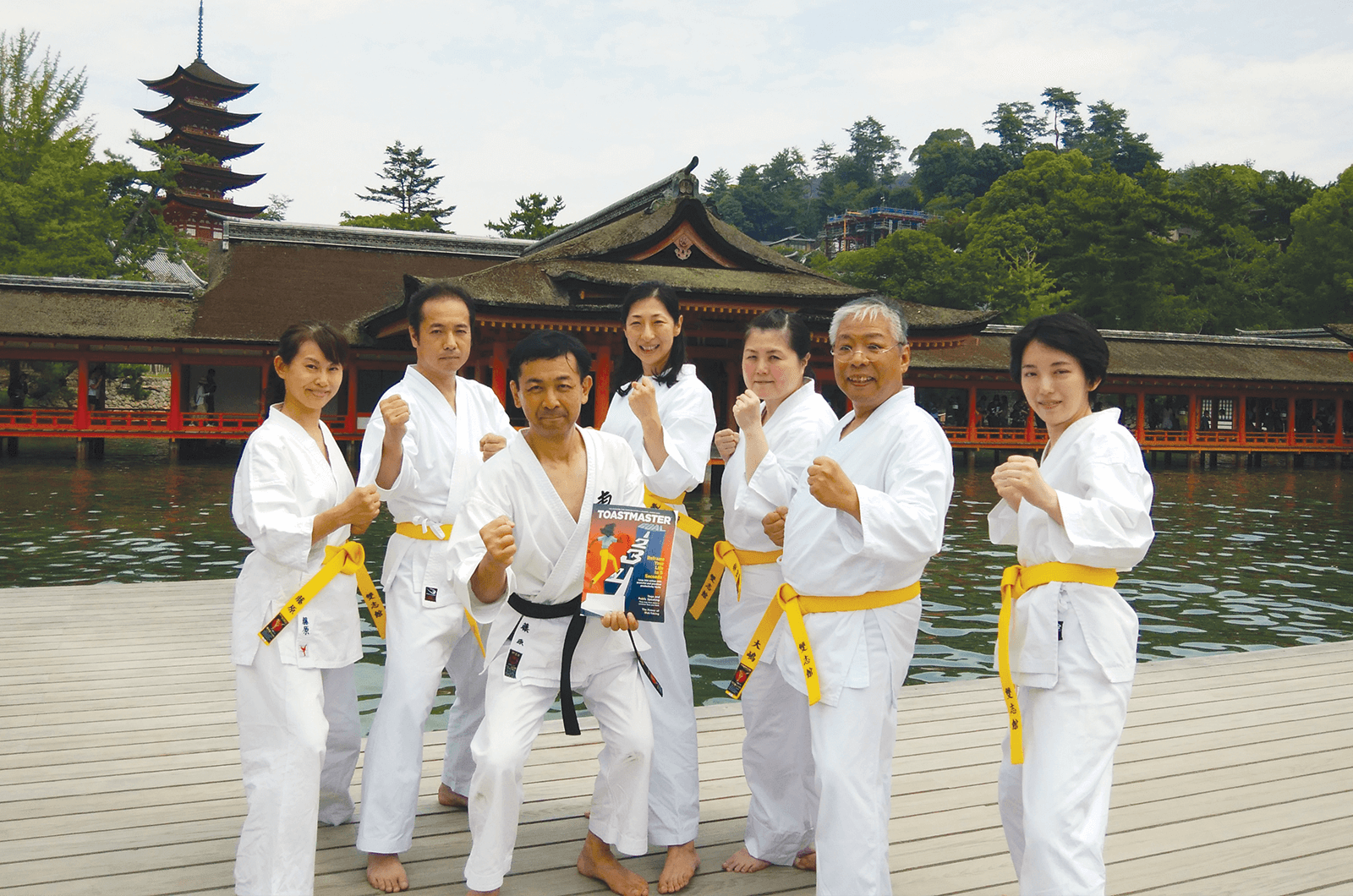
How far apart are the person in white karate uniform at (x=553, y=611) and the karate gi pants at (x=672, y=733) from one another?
235mm

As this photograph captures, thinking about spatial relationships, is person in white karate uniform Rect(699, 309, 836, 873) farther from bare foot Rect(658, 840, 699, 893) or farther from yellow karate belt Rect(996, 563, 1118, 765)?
yellow karate belt Rect(996, 563, 1118, 765)

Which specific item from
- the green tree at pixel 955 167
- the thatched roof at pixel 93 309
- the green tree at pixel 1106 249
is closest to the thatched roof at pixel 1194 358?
the green tree at pixel 1106 249

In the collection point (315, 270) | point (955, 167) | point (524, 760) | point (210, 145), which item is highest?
point (955, 167)

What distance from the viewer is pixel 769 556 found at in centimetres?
323

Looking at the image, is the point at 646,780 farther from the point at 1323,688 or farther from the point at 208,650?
the point at 1323,688

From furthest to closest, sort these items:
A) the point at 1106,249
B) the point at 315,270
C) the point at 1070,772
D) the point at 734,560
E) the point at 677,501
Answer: the point at 1106,249 < the point at 315,270 < the point at 677,501 < the point at 734,560 < the point at 1070,772

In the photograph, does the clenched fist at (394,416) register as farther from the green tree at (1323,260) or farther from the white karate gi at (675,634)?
the green tree at (1323,260)

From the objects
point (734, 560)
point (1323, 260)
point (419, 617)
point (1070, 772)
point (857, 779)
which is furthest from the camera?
point (1323, 260)

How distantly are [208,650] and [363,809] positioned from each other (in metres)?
3.15

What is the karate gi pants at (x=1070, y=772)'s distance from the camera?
2369 mm

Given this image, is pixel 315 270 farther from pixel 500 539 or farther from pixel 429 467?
pixel 500 539

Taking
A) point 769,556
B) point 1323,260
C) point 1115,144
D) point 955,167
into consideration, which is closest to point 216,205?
point 769,556

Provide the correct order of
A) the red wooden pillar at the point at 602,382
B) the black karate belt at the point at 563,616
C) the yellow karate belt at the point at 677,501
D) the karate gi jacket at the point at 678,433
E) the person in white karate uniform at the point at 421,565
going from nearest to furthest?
1. the black karate belt at the point at 563,616
2. the person in white karate uniform at the point at 421,565
3. the karate gi jacket at the point at 678,433
4. the yellow karate belt at the point at 677,501
5. the red wooden pillar at the point at 602,382

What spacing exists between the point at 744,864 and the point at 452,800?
Result: 109 cm
